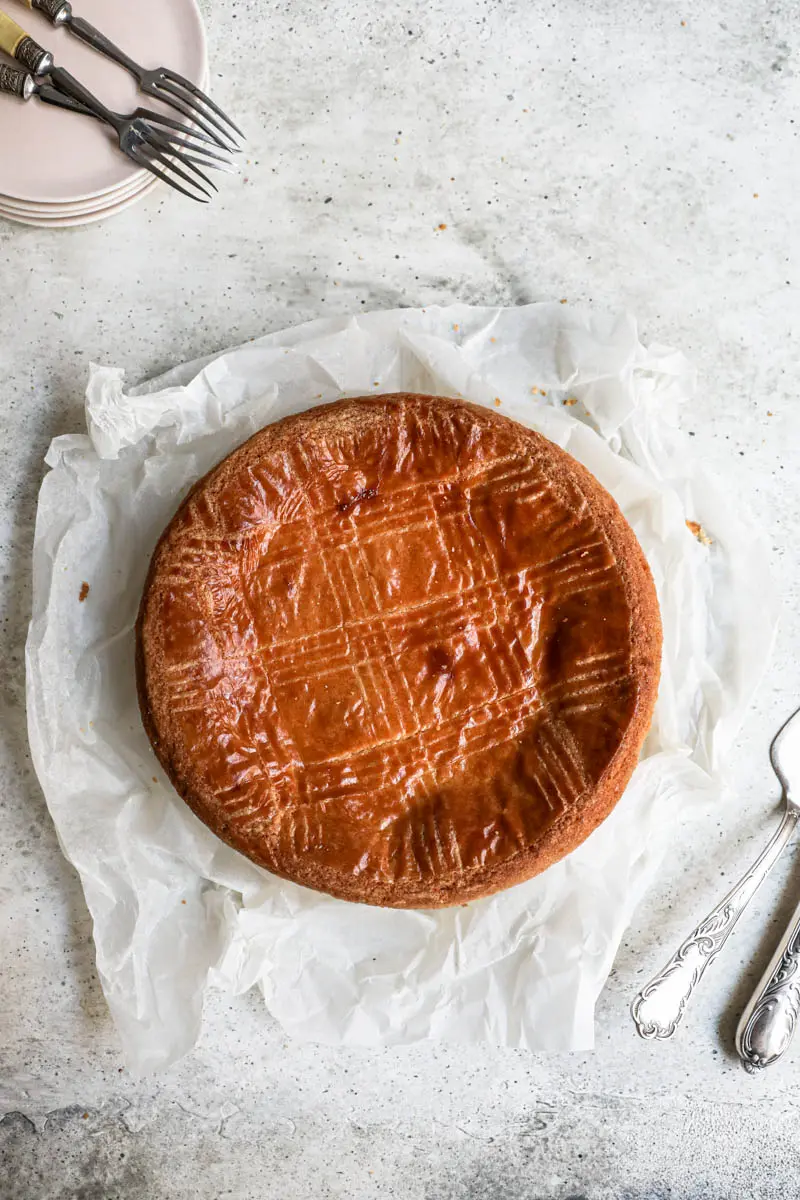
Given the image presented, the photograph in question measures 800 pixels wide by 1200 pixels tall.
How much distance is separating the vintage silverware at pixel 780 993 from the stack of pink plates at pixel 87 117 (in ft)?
7.25

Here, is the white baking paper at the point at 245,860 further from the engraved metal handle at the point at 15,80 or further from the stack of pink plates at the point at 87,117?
the engraved metal handle at the point at 15,80

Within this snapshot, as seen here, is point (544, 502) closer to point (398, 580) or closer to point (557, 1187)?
point (398, 580)

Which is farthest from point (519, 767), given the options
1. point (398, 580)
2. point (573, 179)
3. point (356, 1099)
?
point (573, 179)

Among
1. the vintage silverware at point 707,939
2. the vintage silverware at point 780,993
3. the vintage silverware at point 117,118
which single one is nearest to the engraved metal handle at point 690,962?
the vintage silverware at point 707,939

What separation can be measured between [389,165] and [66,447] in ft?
3.72

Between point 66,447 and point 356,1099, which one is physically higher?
point 66,447

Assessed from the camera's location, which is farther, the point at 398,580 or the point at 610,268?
the point at 610,268

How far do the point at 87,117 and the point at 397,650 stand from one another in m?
1.48

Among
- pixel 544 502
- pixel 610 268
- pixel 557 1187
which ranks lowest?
pixel 557 1187

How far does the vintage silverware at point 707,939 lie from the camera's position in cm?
244

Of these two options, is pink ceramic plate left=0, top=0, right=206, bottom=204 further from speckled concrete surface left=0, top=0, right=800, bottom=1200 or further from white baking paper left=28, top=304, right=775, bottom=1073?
white baking paper left=28, top=304, right=775, bottom=1073

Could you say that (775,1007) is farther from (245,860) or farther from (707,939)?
(245,860)

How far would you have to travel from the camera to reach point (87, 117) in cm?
226

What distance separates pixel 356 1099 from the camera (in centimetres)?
256
